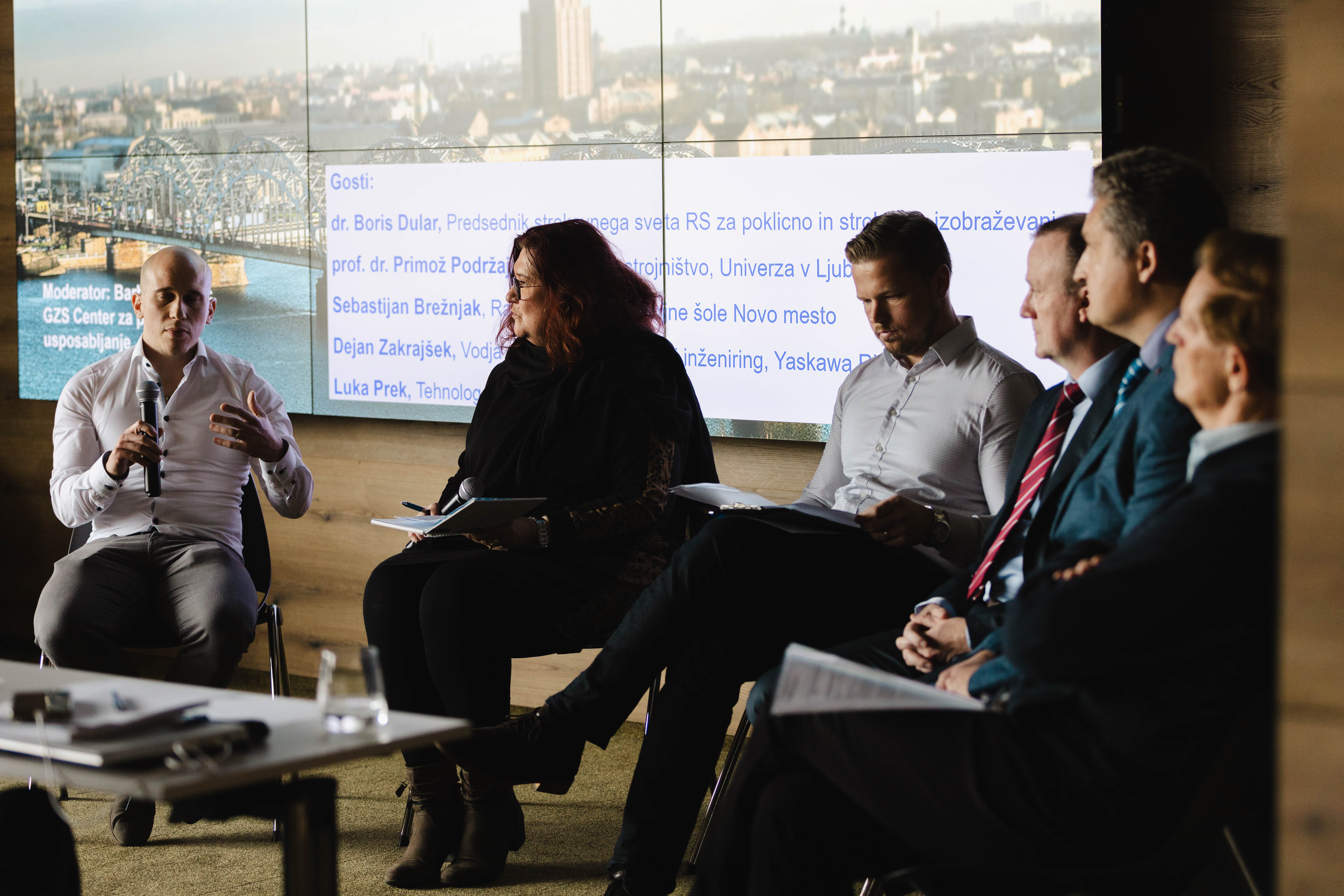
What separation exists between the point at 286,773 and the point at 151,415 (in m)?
1.64

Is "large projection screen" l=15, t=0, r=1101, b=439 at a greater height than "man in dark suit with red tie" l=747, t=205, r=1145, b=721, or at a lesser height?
greater

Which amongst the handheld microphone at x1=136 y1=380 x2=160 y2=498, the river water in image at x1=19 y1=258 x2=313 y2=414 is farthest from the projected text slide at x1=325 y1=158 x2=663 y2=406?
the handheld microphone at x1=136 y1=380 x2=160 y2=498

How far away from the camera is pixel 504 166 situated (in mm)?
3797

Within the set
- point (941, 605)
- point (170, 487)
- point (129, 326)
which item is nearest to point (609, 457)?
point (941, 605)

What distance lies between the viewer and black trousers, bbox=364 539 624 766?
8.81 feet

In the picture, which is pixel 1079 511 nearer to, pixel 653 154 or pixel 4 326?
pixel 653 154

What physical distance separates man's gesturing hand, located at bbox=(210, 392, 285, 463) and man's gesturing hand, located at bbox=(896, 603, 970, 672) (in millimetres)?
1633

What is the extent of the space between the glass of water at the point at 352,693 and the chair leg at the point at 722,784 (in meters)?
1.10

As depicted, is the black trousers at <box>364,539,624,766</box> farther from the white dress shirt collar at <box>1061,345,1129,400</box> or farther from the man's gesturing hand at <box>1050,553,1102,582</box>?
the man's gesturing hand at <box>1050,553,1102,582</box>

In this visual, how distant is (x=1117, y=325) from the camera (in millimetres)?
1956

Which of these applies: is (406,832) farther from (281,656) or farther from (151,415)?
(151,415)

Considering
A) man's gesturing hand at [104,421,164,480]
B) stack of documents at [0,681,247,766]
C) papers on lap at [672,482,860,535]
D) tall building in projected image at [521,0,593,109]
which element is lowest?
stack of documents at [0,681,247,766]

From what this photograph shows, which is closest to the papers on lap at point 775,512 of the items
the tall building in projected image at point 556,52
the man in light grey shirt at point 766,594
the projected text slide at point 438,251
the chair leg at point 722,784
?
the man in light grey shirt at point 766,594

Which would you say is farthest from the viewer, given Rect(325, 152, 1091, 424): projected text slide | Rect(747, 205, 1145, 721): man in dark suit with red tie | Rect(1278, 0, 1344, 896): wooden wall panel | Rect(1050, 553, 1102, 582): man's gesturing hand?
Rect(325, 152, 1091, 424): projected text slide
